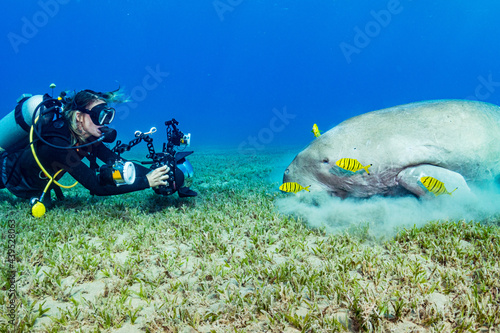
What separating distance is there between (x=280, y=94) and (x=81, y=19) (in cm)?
12116

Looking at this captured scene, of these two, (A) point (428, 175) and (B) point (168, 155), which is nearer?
(A) point (428, 175)

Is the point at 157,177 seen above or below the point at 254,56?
below

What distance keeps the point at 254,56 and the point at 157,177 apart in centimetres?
18917

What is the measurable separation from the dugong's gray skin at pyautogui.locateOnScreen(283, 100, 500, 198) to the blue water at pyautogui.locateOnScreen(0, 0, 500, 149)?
111 m

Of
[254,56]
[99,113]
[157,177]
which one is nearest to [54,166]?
[99,113]

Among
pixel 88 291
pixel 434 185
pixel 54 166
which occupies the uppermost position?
pixel 434 185

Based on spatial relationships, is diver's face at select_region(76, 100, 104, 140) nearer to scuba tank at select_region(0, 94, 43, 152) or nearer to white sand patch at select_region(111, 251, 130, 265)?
scuba tank at select_region(0, 94, 43, 152)

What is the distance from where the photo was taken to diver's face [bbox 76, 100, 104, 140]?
11.8 ft

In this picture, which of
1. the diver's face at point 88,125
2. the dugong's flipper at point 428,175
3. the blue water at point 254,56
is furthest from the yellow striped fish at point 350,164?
the blue water at point 254,56

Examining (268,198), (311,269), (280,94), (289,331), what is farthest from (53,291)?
(280,94)

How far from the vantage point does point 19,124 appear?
12.6ft

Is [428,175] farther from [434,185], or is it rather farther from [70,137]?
[70,137]

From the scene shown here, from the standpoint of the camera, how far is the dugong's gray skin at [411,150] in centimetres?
335

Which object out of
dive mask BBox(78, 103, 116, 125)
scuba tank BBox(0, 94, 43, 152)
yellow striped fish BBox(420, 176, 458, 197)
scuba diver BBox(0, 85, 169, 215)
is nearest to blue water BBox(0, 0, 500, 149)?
scuba tank BBox(0, 94, 43, 152)
